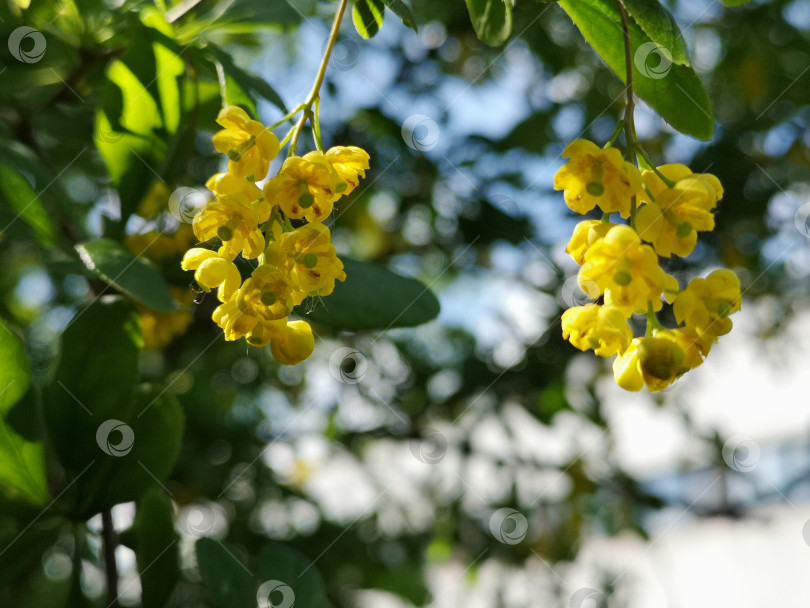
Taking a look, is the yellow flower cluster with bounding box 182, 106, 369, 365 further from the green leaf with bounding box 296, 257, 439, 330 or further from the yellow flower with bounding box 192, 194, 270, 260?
the green leaf with bounding box 296, 257, 439, 330

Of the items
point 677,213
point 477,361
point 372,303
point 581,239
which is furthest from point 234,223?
point 477,361

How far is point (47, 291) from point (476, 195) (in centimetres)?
118

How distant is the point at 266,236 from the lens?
0.89 metres

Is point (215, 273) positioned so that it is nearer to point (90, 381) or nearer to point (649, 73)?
point (90, 381)

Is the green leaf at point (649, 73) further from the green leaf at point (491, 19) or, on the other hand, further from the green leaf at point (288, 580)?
the green leaf at point (288, 580)

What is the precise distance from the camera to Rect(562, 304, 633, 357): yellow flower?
2.61 ft

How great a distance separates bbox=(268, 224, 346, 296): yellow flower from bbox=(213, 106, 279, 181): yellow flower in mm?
86

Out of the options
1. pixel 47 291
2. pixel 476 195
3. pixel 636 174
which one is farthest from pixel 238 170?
pixel 47 291

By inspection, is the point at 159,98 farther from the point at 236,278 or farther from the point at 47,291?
the point at 47,291

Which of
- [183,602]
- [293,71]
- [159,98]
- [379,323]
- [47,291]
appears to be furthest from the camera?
[293,71]

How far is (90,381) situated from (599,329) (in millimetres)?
653

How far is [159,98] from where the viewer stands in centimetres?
117

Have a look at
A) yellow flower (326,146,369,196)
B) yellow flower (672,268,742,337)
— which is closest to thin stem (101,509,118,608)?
yellow flower (326,146,369,196)

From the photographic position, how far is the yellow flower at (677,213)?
2.72 feet
